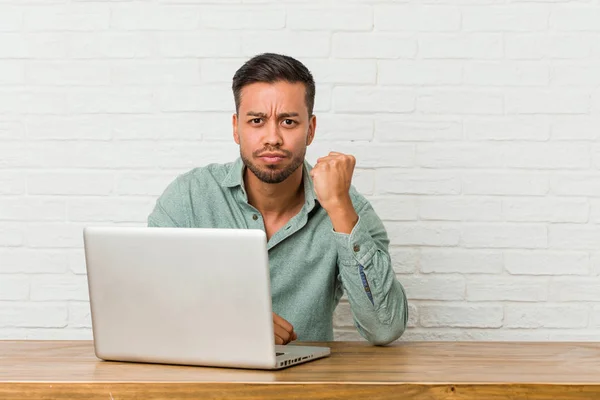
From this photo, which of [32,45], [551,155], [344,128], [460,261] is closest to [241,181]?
[344,128]

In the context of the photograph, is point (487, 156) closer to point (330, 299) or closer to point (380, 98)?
point (380, 98)

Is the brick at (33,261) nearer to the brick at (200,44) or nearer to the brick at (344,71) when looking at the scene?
the brick at (200,44)

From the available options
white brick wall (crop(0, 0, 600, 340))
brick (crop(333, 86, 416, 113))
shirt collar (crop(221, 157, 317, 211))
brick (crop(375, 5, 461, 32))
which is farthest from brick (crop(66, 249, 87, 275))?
brick (crop(375, 5, 461, 32))

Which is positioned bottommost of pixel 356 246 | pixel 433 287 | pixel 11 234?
pixel 433 287

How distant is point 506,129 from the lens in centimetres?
258

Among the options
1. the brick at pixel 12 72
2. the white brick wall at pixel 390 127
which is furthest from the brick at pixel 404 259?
the brick at pixel 12 72

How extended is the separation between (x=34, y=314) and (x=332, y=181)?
1.24 meters

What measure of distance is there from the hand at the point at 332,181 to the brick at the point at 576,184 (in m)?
0.92

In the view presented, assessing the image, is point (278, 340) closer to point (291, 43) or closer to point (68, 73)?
point (291, 43)

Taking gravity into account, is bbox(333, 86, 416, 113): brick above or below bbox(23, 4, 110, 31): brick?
below

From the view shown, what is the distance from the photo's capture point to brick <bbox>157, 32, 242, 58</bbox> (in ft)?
8.45

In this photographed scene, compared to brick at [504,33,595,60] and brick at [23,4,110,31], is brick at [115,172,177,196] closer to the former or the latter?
brick at [23,4,110,31]

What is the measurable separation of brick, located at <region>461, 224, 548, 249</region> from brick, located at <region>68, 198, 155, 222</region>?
1.01m

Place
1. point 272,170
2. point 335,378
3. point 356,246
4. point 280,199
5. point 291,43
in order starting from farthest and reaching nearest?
point 291,43 → point 280,199 → point 272,170 → point 356,246 → point 335,378
